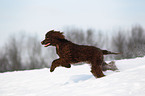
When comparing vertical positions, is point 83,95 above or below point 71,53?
below

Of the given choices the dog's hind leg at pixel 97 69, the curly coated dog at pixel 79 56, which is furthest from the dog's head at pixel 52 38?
the dog's hind leg at pixel 97 69

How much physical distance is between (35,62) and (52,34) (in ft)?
54.2

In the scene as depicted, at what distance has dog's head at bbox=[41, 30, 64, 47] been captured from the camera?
5629 millimetres

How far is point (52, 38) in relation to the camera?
18.5 feet

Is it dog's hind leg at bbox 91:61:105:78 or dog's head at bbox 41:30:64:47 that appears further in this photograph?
dog's head at bbox 41:30:64:47

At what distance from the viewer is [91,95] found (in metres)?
3.46

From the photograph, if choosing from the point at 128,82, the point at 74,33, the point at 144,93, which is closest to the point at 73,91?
the point at 128,82

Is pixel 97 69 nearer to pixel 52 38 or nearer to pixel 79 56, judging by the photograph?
pixel 79 56

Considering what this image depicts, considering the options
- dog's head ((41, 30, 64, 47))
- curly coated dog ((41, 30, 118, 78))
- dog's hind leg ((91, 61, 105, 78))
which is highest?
dog's head ((41, 30, 64, 47))

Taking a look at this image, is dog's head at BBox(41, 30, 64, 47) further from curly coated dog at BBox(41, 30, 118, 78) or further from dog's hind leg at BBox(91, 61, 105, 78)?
dog's hind leg at BBox(91, 61, 105, 78)

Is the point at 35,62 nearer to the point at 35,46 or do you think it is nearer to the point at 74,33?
the point at 35,46

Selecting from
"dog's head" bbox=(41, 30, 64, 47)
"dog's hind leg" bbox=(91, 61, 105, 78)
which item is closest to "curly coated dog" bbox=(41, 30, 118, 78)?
"dog's hind leg" bbox=(91, 61, 105, 78)

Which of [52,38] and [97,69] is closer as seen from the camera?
[97,69]

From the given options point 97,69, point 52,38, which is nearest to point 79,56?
point 97,69
